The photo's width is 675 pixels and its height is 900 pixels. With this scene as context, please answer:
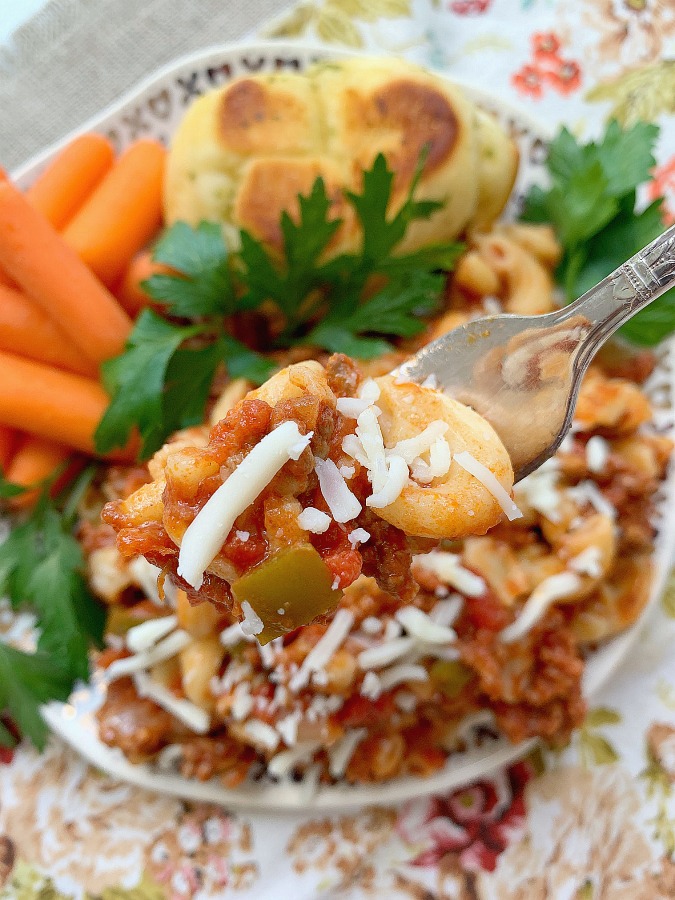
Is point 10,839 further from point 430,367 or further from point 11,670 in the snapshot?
point 430,367

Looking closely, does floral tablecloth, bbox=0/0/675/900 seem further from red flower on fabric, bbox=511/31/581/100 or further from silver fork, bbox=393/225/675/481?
red flower on fabric, bbox=511/31/581/100

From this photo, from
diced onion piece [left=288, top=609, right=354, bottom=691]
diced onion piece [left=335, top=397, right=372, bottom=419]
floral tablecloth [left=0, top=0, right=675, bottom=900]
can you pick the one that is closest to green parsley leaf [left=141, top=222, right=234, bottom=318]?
diced onion piece [left=288, top=609, right=354, bottom=691]

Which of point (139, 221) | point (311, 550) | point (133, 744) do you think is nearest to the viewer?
point (311, 550)

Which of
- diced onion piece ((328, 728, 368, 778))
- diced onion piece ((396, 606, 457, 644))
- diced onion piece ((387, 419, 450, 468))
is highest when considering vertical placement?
diced onion piece ((387, 419, 450, 468))

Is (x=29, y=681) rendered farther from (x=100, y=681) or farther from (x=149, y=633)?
(x=149, y=633)

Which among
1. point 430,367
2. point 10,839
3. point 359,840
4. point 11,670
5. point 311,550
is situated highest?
point 311,550

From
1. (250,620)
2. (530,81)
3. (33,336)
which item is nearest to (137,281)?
(33,336)

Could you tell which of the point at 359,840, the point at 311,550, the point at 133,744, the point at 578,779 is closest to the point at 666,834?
the point at 578,779
